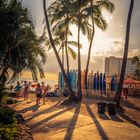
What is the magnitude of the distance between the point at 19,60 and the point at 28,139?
11.1 m

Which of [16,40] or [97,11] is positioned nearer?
[16,40]

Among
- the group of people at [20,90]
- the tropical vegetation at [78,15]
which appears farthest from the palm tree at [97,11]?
the group of people at [20,90]

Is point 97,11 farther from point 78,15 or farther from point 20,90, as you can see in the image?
point 20,90

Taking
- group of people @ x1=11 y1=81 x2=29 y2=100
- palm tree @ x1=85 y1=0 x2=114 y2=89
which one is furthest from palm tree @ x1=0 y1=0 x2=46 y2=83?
palm tree @ x1=85 y1=0 x2=114 y2=89

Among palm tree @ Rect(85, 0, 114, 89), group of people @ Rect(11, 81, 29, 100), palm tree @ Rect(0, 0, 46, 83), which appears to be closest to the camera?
palm tree @ Rect(0, 0, 46, 83)

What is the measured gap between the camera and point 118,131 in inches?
452

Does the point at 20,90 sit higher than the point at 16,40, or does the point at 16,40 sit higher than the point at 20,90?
the point at 16,40

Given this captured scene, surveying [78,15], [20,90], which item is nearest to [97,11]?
[78,15]

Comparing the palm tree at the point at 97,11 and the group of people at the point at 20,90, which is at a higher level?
the palm tree at the point at 97,11

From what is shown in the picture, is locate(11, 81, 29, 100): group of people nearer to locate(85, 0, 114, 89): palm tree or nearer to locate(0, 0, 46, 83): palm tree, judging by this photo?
locate(0, 0, 46, 83): palm tree

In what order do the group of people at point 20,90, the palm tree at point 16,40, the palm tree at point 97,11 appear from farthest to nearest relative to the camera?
the palm tree at point 97,11 → the group of people at point 20,90 → the palm tree at point 16,40

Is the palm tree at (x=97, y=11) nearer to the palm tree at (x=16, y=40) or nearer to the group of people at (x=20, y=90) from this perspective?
the palm tree at (x=16, y=40)

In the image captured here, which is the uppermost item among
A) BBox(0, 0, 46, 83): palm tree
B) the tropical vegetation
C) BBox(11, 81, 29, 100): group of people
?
the tropical vegetation

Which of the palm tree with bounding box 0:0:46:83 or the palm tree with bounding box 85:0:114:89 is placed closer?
the palm tree with bounding box 0:0:46:83
